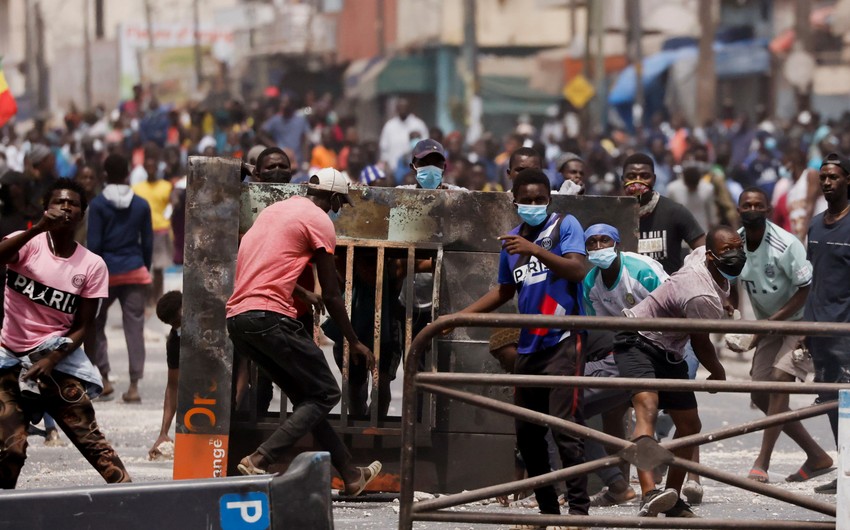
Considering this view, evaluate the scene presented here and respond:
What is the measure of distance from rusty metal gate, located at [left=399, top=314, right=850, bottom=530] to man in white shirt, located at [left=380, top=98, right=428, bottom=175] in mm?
16672

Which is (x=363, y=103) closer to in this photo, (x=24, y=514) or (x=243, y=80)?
(x=243, y=80)

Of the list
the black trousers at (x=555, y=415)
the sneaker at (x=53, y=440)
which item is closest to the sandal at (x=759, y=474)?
the black trousers at (x=555, y=415)

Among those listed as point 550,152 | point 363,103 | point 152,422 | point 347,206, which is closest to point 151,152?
point 152,422

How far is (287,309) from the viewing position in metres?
7.81

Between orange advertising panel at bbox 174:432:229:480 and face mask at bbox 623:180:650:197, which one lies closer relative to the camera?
orange advertising panel at bbox 174:432:229:480

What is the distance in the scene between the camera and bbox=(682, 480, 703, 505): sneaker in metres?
8.46

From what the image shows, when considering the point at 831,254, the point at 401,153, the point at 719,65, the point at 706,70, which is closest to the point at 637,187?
the point at 831,254

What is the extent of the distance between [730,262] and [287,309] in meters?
2.04

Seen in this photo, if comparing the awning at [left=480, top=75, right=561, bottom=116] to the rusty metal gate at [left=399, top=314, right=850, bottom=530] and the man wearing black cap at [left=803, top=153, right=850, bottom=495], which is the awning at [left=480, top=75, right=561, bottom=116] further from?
the rusty metal gate at [left=399, top=314, right=850, bottom=530]

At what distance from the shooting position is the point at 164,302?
985 centimetres

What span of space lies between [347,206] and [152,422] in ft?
11.5

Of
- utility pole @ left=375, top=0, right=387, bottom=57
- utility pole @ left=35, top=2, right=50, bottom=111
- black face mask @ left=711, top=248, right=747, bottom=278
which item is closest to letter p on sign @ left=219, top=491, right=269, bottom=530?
black face mask @ left=711, top=248, right=747, bottom=278

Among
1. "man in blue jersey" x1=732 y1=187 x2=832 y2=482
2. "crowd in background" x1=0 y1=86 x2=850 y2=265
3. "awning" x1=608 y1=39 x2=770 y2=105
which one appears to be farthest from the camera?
"awning" x1=608 y1=39 x2=770 y2=105

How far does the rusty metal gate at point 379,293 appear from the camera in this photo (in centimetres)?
819
